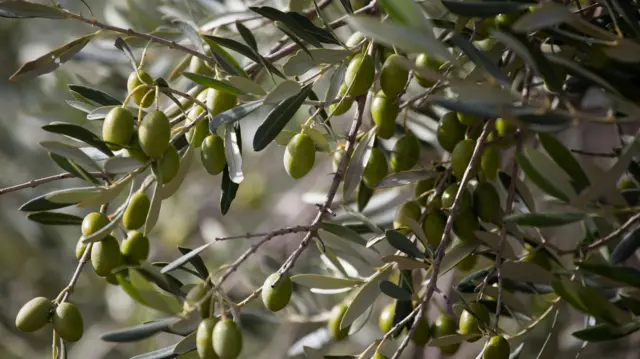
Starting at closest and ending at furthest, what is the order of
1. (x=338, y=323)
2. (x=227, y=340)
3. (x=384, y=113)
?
(x=227, y=340)
(x=384, y=113)
(x=338, y=323)

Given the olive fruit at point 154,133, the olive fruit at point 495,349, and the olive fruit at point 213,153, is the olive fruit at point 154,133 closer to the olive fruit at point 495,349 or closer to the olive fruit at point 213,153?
the olive fruit at point 213,153

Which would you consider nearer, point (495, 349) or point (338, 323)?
point (495, 349)

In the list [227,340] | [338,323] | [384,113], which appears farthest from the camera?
[338,323]

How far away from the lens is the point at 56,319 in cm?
61

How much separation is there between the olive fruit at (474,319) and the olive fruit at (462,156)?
0.37 feet

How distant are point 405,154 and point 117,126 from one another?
0.90 feet

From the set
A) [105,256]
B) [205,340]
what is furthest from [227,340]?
[105,256]

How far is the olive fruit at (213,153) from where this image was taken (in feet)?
1.97

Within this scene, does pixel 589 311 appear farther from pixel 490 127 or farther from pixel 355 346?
pixel 355 346

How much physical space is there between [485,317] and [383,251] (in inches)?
13.2

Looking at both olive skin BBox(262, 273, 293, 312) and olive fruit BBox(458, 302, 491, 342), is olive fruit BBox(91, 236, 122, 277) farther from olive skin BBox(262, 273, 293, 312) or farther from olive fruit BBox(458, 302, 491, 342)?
olive fruit BBox(458, 302, 491, 342)

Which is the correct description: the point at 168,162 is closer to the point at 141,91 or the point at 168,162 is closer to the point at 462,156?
the point at 141,91

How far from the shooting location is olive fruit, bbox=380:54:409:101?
589mm

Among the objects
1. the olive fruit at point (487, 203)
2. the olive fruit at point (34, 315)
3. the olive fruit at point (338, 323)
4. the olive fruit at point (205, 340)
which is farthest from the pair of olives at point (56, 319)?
the olive fruit at point (487, 203)
